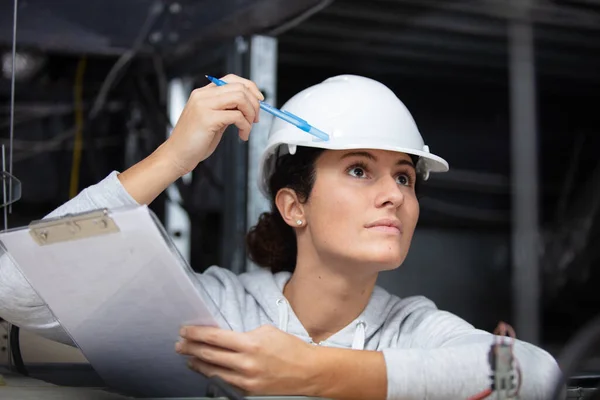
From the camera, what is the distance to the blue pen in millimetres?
1242

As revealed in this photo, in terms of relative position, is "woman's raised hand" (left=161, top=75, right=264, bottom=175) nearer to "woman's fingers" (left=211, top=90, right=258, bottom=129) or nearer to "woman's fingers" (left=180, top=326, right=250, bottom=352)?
"woman's fingers" (left=211, top=90, right=258, bottom=129)

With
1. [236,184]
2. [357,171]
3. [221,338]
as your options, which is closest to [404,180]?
[357,171]

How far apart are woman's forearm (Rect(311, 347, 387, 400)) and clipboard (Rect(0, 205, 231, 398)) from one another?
0.13 metres

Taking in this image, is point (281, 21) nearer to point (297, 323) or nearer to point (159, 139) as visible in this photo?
point (159, 139)

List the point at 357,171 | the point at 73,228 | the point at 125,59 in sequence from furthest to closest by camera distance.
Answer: the point at 125,59 < the point at 357,171 < the point at 73,228

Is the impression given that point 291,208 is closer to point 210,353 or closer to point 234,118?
point 234,118

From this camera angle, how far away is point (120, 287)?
96 cm

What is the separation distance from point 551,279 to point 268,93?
7.64 ft

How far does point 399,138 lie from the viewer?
135 cm

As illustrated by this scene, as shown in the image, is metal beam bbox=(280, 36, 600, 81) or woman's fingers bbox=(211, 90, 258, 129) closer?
woman's fingers bbox=(211, 90, 258, 129)

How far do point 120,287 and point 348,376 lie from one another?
0.99 ft

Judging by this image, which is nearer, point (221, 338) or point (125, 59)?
point (221, 338)

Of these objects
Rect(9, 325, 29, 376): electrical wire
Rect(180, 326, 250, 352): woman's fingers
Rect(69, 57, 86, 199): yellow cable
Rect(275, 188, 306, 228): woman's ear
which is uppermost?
Rect(69, 57, 86, 199): yellow cable

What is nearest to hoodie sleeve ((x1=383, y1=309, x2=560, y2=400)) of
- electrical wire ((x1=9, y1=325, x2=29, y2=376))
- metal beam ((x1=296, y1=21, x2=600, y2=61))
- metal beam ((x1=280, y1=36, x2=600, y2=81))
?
electrical wire ((x1=9, y1=325, x2=29, y2=376))
